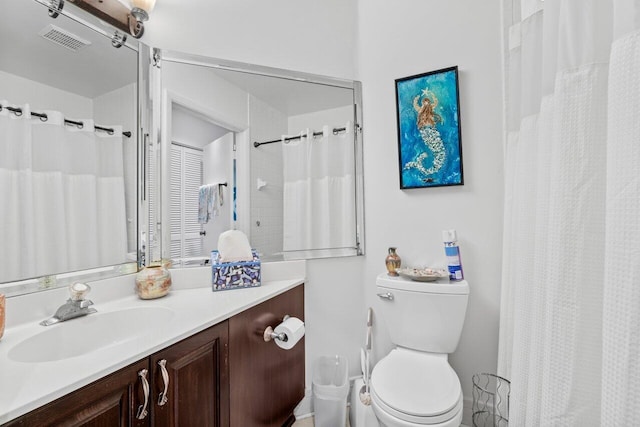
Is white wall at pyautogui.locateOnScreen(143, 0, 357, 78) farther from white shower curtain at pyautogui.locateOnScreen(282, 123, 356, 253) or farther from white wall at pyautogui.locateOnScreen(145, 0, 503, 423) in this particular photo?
white shower curtain at pyautogui.locateOnScreen(282, 123, 356, 253)

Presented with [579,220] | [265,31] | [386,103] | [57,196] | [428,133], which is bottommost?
[579,220]

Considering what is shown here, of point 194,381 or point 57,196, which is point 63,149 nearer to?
point 57,196

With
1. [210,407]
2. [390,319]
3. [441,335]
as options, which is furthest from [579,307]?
[210,407]

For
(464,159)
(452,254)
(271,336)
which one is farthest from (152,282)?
→ (464,159)

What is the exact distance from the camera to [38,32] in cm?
102

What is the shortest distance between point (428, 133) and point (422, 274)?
2.59 feet

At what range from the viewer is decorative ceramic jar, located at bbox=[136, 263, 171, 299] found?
115 cm

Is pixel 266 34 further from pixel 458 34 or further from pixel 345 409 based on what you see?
pixel 345 409

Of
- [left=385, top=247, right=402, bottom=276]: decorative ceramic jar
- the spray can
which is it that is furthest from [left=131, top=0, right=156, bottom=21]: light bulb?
the spray can

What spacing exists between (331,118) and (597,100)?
1256 mm

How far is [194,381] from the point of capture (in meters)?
0.88

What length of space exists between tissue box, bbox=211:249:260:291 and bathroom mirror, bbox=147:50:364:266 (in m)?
0.18

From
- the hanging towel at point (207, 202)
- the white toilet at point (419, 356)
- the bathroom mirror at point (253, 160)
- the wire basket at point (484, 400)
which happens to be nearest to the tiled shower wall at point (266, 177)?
the bathroom mirror at point (253, 160)

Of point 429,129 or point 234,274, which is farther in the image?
point 429,129
